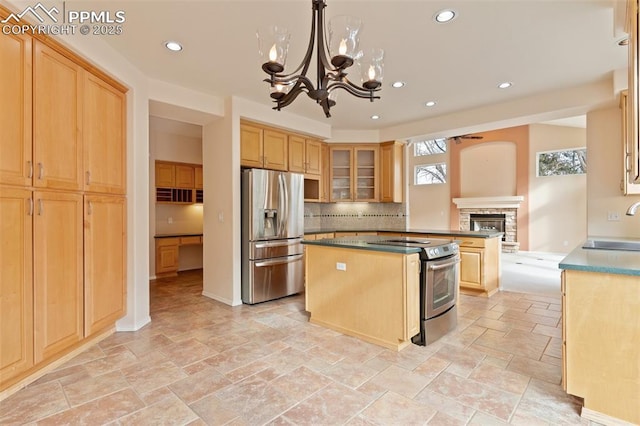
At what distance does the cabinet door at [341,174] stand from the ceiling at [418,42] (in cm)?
188

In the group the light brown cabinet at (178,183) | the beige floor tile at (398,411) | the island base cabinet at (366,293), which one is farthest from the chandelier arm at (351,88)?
the light brown cabinet at (178,183)

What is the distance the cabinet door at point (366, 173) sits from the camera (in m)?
5.66

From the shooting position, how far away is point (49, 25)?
6.98 ft

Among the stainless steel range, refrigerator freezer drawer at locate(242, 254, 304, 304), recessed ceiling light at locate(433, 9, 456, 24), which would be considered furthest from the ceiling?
refrigerator freezer drawer at locate(242, 254, 304, 304)

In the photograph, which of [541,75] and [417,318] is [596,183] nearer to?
[541,75]

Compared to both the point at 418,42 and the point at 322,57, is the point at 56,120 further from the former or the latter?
the point at 418,42

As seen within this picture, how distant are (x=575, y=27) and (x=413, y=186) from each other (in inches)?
350

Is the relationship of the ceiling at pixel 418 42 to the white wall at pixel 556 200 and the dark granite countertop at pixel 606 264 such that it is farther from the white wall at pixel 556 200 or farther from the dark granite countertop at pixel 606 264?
the white wall at pixel 556 200

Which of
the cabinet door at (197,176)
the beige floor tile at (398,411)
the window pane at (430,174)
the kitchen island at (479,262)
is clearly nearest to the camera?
the beige floor tile at (398,411)

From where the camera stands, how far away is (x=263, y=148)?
173 inches

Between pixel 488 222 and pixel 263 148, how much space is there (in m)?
8.12

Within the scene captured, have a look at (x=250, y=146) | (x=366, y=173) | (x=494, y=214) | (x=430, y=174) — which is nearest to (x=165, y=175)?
(x=250, y=146)

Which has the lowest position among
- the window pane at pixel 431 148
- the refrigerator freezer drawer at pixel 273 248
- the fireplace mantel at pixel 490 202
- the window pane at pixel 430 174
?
the refrigerator freezer drawer at pixel 273 248

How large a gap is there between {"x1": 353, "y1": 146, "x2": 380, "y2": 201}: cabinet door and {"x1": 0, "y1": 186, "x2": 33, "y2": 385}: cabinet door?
176 inches
